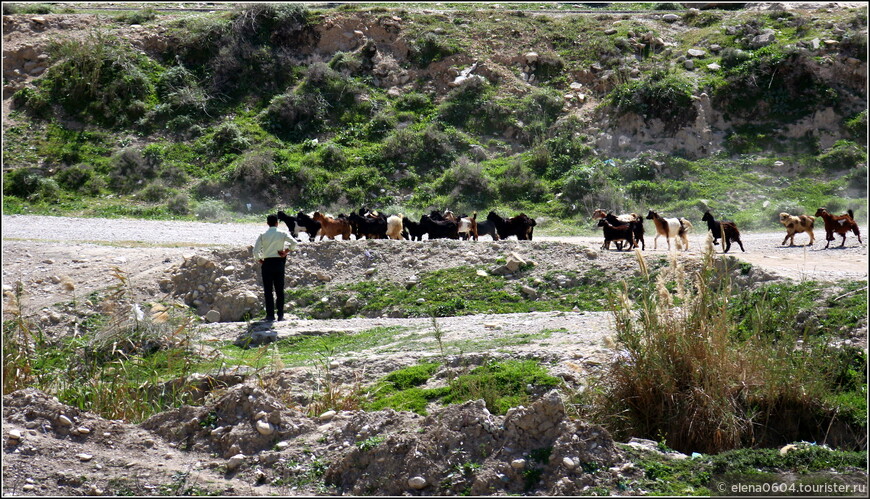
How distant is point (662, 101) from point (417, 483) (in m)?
27.9

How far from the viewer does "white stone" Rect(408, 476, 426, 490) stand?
6.40 metres

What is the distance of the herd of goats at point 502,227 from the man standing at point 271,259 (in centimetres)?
613

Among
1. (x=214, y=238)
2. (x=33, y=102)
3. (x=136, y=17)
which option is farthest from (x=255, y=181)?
(x=136, y=17)

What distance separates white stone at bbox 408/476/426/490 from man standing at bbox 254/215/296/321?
712 centimetres

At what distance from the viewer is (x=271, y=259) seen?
13055 mm

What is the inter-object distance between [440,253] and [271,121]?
19566 millimetres

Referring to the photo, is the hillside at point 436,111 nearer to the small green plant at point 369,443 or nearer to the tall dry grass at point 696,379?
the tall dry grass at point 696,379

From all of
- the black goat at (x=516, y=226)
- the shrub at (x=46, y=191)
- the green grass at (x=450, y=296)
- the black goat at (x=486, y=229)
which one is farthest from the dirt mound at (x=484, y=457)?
the shrub at (x=46, y=191)

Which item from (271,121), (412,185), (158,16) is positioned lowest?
(412,185)

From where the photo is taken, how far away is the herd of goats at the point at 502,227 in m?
17.5

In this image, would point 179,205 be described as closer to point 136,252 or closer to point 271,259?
point 136,252

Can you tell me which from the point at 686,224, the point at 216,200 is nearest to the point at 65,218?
the point at 216,200

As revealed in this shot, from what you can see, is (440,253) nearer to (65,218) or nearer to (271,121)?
(65,218)

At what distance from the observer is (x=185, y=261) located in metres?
15.0
